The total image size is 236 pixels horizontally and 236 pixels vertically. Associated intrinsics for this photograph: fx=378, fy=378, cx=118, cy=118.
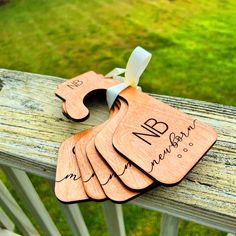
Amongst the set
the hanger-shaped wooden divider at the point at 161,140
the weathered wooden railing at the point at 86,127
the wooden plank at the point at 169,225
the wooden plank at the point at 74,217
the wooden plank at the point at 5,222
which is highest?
the hanger-shaped wooden divider at the point at 161,140

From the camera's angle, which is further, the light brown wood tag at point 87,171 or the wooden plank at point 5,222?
the wooden plank at point 5,222

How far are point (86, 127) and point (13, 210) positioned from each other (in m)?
0.74

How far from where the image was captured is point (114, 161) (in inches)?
27.6

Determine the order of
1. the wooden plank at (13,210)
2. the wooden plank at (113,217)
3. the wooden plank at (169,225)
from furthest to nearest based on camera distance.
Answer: the wooden plank at (13,210) → the wooden plank at (113,217) → the wooden plank at (169,225)

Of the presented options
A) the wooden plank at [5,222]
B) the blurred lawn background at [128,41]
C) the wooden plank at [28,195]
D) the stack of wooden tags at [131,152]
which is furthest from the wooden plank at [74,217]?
the blurred lawn background at [128,41]

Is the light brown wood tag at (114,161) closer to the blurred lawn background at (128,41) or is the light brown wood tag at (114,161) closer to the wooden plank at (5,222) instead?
the wooden plank at (5,222)

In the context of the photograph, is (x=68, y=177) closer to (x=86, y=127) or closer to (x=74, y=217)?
(x=86, y=127)

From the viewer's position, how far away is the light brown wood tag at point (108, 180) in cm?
66

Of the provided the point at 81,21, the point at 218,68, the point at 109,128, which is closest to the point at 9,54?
the point at 81,21

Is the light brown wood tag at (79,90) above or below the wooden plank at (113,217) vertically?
above

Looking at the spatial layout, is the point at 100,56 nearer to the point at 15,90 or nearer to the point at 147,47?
the point at 147,47

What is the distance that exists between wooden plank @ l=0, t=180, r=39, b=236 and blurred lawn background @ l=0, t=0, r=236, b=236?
2.43 ft

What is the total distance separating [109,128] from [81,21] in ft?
12.9

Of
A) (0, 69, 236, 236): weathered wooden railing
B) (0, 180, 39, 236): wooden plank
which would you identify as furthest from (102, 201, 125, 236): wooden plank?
(0, 180, 39, 236): wooden plank
